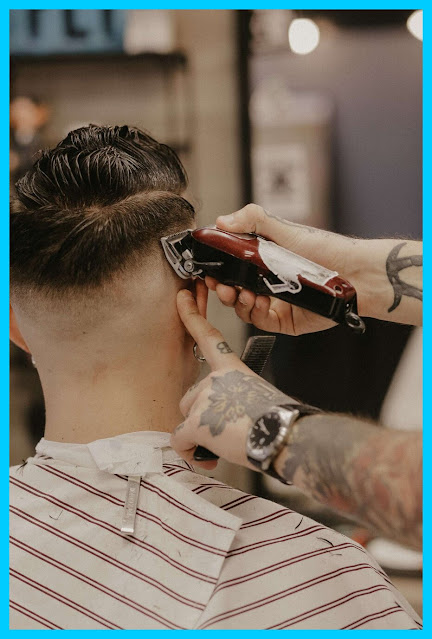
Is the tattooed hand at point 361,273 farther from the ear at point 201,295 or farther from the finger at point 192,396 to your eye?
the finger at point 192,396

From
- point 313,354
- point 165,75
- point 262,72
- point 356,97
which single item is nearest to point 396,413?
point 313,354

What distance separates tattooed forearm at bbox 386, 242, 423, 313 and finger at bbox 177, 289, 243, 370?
0.48m

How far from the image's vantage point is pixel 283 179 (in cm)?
259

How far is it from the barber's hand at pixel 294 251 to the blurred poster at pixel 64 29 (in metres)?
1.31

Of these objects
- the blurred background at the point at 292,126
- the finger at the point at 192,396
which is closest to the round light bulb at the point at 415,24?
the blurred background at the point at 292,126

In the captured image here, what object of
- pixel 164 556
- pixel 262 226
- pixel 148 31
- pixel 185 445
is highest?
pixel 148 31

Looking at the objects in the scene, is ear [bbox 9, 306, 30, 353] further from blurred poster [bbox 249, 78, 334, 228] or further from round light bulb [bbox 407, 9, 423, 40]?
round light bulb [bbox 407, 9, 423, 40]

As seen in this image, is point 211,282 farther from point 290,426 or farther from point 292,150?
point 292,150

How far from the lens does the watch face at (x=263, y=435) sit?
112 cm

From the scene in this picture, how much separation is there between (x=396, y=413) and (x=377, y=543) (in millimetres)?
548

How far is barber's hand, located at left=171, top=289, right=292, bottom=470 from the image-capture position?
46.1 inches

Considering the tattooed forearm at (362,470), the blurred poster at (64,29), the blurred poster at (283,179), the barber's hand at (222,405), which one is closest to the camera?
the tattooed forearm at (362,470)

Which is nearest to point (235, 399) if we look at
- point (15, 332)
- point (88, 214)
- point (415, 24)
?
point (88, 214)

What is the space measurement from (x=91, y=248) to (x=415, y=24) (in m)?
1.79
